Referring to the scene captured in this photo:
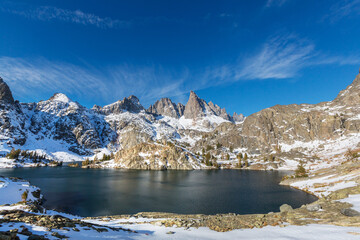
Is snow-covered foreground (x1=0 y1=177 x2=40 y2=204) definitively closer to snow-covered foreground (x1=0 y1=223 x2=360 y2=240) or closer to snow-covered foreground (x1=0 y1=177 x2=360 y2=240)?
snow-covered foreground (x1=0 y1=177 x2=360 y2=240)

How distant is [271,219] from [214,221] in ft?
26.1

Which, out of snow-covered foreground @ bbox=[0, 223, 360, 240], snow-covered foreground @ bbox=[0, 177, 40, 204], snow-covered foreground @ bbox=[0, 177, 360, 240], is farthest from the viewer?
snow-covered foreground @ bbox=[0, 177, 40, 204]

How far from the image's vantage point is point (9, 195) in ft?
171

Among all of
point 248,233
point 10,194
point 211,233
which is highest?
point 248,233

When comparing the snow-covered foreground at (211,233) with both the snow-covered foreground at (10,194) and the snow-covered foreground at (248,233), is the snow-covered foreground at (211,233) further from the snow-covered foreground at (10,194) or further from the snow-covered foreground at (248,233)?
the snow-covered foreground at (10,194)

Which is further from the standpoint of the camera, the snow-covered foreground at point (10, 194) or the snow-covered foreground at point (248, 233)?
the snow-covered foreground at point (10, 194)

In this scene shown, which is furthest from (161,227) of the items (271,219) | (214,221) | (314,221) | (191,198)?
(191,198)

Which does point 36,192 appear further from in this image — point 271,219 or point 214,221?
point 271,219

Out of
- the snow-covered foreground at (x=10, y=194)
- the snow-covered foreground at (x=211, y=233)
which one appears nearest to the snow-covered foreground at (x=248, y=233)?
the snow-covered foreground at (x=211, y=233)

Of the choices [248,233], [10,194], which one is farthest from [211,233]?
[10,194]

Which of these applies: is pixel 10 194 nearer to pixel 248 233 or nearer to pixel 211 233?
pixel 211 233

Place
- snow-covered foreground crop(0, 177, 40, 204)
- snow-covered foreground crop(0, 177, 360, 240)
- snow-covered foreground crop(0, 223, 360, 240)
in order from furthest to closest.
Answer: snow-covered foreground crop(0, 177, 40, 204), snow-covered foreground crop(0, 223, 360, 240), snow-covered foreground crop(0, 177, 360, 240)

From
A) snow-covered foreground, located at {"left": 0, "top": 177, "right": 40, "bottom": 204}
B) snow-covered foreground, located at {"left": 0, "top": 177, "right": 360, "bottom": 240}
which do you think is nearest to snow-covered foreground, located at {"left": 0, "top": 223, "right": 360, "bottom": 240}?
snow-covered foreground, located at {"left": 0, "top": 177, "right": 360, "bottom": 240}

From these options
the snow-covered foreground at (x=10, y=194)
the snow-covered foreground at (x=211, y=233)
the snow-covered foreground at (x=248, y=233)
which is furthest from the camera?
the snow-covered foreground at (x=10, y=194)
